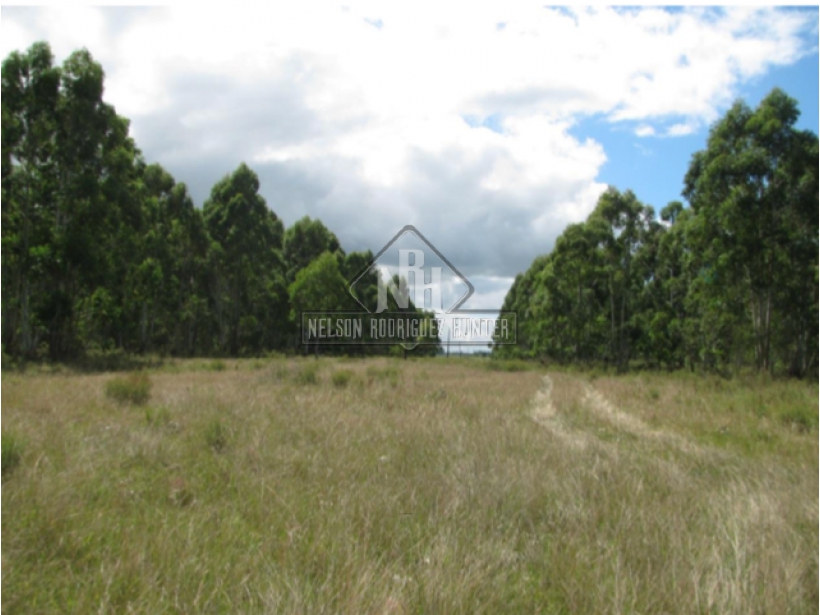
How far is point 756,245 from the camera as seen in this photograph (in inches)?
745

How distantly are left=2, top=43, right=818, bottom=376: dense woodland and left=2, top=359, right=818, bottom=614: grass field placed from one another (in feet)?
44.1

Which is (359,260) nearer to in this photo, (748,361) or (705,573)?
(748,361)

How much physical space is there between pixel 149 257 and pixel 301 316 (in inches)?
496

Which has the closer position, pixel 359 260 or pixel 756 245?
pixel 756 245

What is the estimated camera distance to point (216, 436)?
6570 millimetres

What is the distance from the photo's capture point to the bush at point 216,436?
20.9 ft

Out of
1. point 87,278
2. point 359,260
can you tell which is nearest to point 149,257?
point 87,278

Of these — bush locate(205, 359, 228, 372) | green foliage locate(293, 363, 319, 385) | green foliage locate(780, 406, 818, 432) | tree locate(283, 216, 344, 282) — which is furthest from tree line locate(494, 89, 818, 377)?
tree locate(283, 216, 344, 282)

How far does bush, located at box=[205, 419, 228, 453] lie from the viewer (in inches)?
250

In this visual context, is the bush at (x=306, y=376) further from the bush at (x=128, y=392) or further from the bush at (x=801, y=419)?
the bush at (x=801, y=419)

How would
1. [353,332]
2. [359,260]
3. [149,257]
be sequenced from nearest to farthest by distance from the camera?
[149,257]
[353,332]
[359,260]

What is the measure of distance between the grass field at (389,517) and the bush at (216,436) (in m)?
0.02

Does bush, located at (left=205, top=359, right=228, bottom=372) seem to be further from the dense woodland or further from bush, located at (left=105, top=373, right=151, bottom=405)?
bush, located at (left=105, top=373, right=151, bottom=405)

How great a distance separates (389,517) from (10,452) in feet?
10.7
